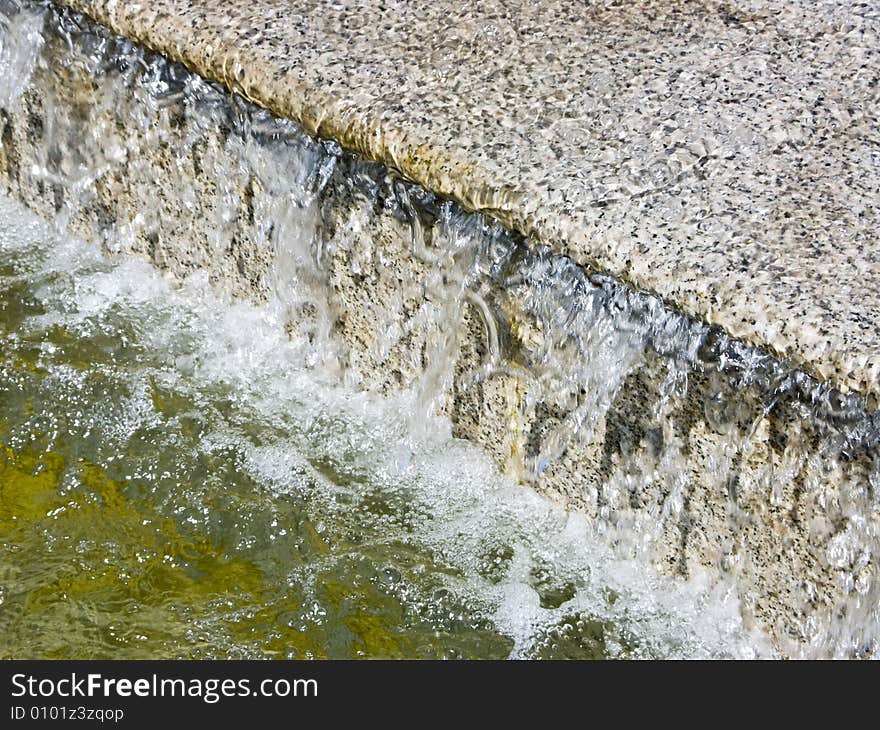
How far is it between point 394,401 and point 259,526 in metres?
0.44

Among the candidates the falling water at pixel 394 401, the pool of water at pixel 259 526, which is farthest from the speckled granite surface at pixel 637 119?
the pool of water at pixel 259 526

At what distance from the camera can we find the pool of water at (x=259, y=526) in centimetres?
230

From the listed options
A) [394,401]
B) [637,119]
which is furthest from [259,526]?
[637,119]

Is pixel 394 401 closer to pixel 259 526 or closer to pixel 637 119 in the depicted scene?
pixel 259 526

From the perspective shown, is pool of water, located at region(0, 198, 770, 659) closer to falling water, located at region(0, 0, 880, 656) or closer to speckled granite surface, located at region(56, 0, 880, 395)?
falling water, located at region(0, 0, 880, 656)

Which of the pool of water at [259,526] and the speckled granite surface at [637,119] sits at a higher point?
the speckled granite surface at [637,119]

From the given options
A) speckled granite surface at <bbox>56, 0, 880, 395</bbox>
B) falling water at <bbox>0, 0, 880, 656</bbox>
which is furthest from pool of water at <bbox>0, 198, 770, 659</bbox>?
speckled granite surface at <bbox>56, 0, 880, 395</bbox>

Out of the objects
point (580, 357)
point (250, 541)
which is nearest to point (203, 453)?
point (250, 541)

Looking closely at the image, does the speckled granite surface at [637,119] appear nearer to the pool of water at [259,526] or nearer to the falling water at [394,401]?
the falling water at [394,401]

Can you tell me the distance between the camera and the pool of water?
2.30 m

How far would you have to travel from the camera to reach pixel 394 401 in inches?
107

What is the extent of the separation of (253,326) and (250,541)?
0.65 meters

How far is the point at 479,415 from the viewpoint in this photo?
8.46 ft

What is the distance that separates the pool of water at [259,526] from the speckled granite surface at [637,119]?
2.12ft
